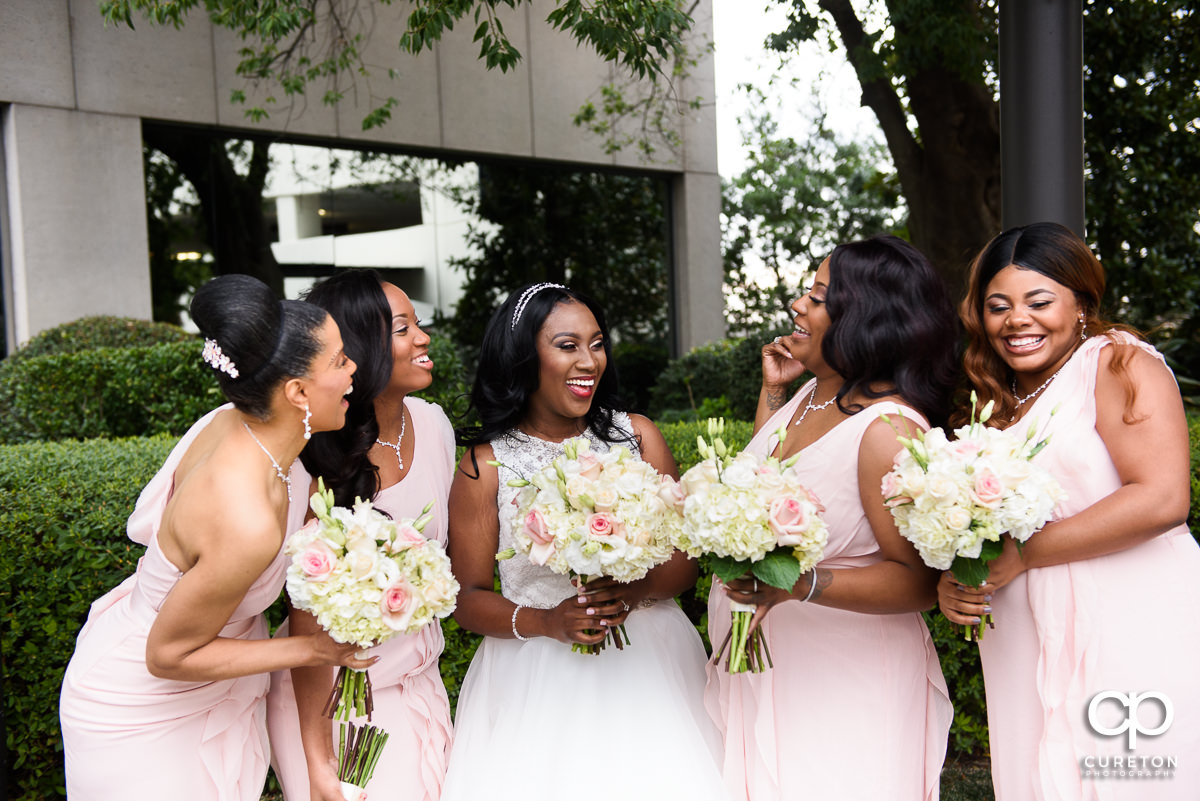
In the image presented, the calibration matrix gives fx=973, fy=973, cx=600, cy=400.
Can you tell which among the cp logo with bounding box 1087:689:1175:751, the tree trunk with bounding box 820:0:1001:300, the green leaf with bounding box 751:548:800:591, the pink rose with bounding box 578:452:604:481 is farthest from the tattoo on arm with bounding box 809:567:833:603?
the tree trunk with bounding box 820:0:1001:300

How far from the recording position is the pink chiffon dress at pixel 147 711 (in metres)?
2.64

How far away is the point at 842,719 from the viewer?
286 cm

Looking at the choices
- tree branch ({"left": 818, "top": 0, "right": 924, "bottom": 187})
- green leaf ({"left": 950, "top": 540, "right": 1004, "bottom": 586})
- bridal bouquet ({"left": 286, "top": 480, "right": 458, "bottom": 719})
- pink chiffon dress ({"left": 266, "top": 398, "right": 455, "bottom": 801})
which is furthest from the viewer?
tree branch ({"left": 818, "top": 0, "right": 924, "bottom": 187})

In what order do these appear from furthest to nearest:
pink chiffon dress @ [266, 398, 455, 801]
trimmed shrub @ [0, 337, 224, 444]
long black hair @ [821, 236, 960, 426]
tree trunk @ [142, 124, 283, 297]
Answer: tree trunk @ [142, 124, 283, 297], trimmed shrub @ [0, 337, 224, 444], pink chiffon dress @ [266, 398, 455, 801], long black hair @ [821, 236, 960, 426]

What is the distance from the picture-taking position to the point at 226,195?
11.4m

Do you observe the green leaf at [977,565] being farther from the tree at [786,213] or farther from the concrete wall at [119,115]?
the tree at [786,213]

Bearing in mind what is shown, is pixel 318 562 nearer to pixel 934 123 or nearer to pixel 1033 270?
pixel 1033 270

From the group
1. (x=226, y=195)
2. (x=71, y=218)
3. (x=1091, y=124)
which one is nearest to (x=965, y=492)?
(x=71, y=218)

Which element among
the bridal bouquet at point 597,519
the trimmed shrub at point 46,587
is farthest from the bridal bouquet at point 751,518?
the trimmed shrub at point 46,587

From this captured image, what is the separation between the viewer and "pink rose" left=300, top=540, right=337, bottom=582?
2.32m

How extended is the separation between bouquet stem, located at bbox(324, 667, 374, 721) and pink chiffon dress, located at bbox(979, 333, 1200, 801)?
6.32 ft

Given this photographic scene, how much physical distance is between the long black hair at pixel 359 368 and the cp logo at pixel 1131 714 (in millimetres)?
2255

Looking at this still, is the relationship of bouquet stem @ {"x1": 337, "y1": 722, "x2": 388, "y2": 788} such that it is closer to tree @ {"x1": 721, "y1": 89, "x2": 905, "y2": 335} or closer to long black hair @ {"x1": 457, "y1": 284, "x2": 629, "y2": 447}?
long black hair @ {"x1": 457, "y1": 284, "x2": 629, "y2": 447}

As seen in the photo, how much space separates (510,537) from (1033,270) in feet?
6.02
